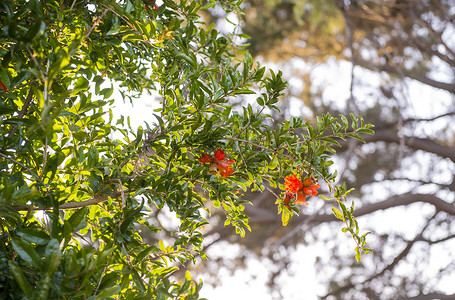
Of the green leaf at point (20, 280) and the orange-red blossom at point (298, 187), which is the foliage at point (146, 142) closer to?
the orange-red blossom at point (298, 187)

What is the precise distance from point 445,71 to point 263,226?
276 centimetres

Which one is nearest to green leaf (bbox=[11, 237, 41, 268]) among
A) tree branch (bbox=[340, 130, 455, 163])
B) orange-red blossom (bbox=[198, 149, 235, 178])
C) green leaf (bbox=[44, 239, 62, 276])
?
green leaf (bbox=[44, 239, 62, 276])

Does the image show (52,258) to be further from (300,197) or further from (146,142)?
(300,197)

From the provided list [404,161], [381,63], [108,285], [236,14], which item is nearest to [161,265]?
[108,285]

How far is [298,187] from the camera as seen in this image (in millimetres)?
943

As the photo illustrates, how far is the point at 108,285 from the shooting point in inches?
23.4

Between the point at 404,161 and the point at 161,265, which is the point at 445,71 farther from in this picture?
the point at 161,265

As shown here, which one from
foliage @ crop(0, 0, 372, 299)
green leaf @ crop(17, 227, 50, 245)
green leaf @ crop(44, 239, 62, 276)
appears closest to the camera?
green leaf @ crop(44, 239, 62, 276)

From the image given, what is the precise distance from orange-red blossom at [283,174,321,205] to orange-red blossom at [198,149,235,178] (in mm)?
156

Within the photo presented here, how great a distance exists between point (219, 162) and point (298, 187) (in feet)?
0.67

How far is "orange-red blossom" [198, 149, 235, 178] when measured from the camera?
84cm

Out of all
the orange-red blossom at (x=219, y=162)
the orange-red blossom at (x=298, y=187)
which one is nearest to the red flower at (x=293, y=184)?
the orange-red blossom at (x=298, y=187)

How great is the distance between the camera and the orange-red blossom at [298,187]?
94 centimetres

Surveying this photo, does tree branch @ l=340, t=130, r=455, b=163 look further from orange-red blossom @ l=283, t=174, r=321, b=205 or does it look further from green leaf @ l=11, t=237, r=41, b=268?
green leaf @ l=11, t=237, r=41, b=268
